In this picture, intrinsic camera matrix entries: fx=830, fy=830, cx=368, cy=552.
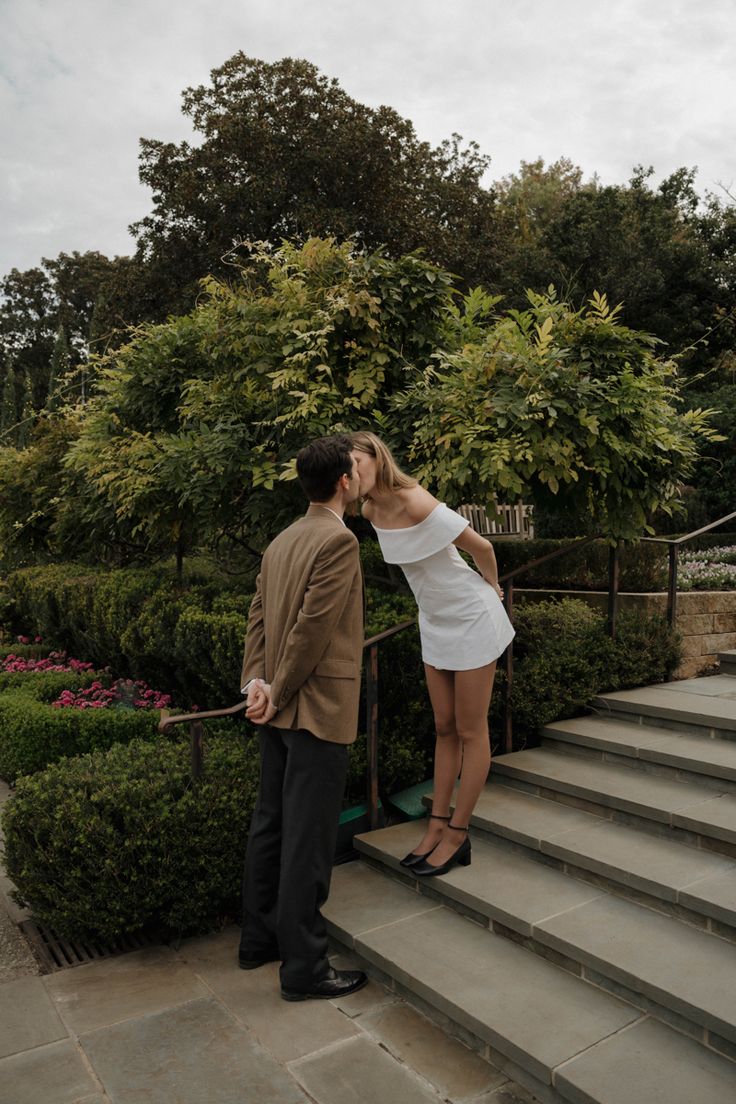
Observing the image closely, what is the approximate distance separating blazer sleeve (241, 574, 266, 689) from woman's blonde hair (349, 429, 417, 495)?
2.15 ft

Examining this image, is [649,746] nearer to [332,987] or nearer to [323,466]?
[332,987]

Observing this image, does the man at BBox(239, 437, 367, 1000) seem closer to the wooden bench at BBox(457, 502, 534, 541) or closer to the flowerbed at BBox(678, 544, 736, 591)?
the flowerbed at BBox(678, 544, 736, 591)

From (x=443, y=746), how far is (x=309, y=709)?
944 millimetres

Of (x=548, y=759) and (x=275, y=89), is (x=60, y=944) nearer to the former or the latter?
(x=548, y=759)

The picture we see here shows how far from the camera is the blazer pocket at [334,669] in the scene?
304cm

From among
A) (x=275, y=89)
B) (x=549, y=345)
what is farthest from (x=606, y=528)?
(x=275, y=89)

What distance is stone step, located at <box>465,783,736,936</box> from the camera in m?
3.11

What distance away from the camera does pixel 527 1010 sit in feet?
9.16

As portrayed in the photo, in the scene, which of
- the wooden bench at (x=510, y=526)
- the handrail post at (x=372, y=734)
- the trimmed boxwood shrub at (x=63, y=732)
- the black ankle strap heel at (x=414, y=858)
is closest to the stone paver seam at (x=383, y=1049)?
the black ankle strap heel at (x=414, y=858)

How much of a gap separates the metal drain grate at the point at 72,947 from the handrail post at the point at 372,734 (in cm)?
121

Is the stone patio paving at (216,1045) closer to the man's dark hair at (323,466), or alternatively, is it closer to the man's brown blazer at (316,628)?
the man's brown blazer at (316,628)

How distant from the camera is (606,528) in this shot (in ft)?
17.1

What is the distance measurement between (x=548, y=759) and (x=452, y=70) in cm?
844

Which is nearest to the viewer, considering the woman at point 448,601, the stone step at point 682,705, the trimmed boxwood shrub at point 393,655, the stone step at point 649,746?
the woman at point 448,601
